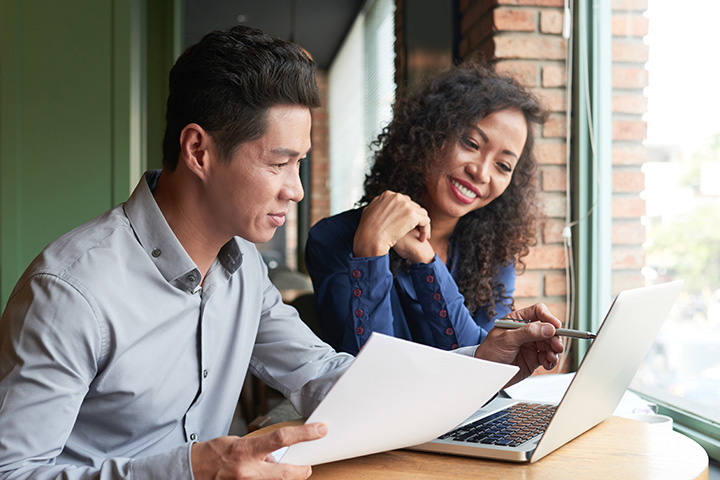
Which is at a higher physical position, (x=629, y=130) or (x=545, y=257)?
(x=629, y=130)

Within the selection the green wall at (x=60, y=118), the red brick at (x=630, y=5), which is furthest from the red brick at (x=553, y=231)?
the green wall at (x=60, y=118)

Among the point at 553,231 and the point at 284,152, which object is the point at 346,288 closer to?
the point at 284,152

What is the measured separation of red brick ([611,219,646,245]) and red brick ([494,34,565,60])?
0.60 meters

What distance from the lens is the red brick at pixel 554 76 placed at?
227cm

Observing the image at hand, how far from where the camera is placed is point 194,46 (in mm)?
1215

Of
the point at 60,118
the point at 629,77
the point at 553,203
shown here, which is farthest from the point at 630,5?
the point at 60,118

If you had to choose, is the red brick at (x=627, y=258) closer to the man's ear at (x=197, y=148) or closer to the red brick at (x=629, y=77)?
the red brick at (x=629, y=77)

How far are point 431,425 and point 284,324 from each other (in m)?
0.50

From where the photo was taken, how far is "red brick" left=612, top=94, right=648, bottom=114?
2021mm

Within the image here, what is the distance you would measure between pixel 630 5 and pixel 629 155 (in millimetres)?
454

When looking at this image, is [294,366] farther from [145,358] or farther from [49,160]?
[49,160]

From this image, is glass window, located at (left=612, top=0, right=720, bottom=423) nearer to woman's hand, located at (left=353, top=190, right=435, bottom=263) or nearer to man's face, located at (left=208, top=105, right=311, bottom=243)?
woman's hand, located at (left=353, top=190, right=435, bottom=263)

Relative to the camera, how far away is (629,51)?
2.08 metres

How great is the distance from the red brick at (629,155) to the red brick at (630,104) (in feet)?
0.37
